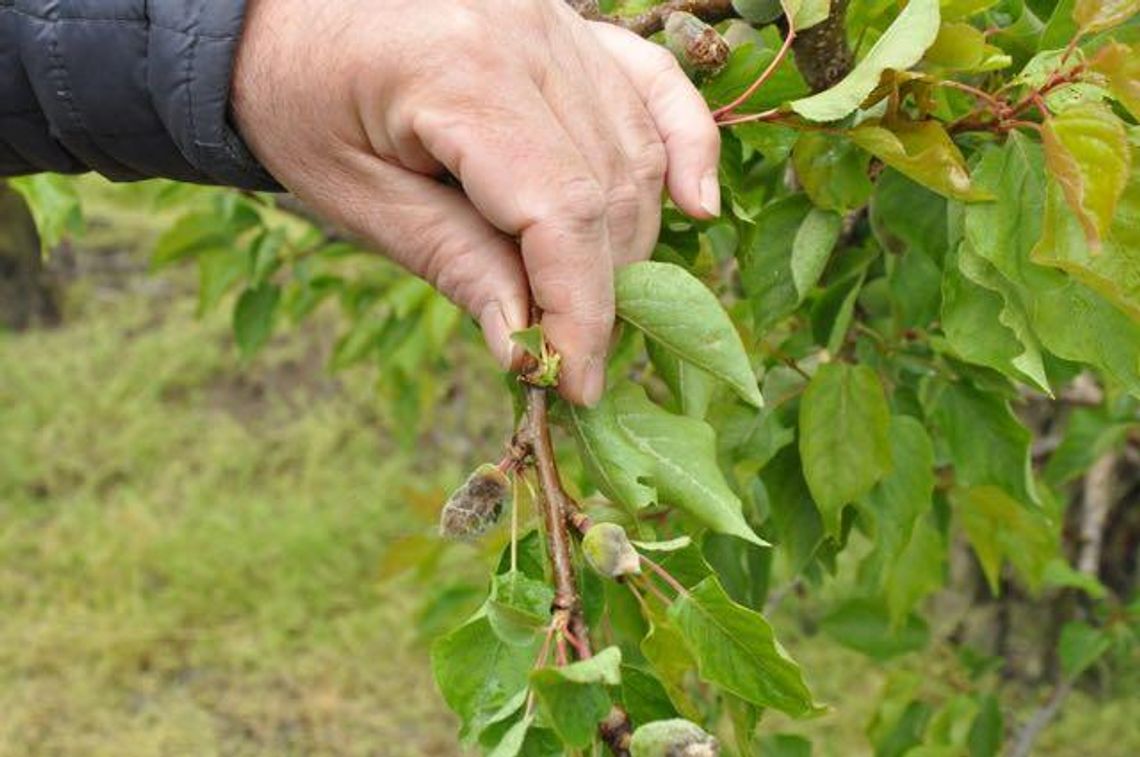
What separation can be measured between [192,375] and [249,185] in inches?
126

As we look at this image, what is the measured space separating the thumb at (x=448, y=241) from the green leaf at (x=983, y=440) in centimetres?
52

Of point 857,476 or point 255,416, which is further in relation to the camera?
point 255,416

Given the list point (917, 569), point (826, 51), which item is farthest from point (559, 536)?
point (917, 569)

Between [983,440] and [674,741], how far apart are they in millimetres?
694

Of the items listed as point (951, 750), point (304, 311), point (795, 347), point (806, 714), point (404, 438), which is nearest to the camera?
point (806, 714)

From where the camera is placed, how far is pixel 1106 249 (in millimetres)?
834

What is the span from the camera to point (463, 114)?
2.60 ft

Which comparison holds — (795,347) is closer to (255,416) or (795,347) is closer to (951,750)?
(951,750)

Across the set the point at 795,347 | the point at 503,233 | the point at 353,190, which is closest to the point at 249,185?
the point at 353,190

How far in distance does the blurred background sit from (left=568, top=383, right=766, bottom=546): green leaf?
977mm

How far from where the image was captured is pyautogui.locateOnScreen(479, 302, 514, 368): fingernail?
2.71 ft

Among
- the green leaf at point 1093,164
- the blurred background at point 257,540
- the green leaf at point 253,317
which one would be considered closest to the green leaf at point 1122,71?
the green leaf at point 1093,164

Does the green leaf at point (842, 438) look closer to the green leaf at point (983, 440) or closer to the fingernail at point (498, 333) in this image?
the green leaf at point (983, 440)

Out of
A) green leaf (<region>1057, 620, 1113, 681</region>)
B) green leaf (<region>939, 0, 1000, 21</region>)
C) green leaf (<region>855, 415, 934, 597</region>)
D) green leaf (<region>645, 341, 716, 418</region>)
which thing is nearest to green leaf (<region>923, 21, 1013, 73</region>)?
green leaf (<region>939, 0, 1000, 21</region>)
